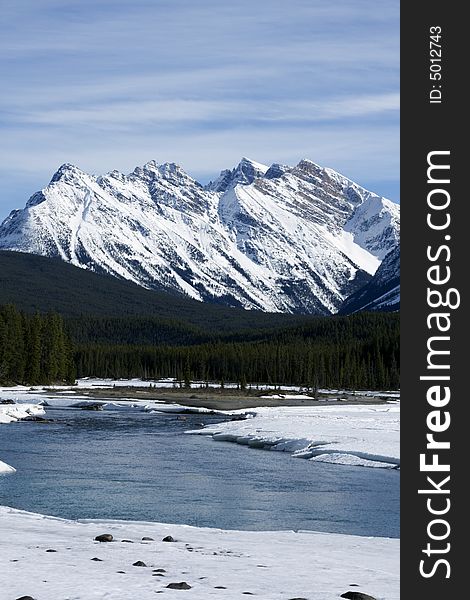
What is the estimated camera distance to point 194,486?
43.6m

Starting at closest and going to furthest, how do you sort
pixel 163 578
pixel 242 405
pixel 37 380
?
1. pixel 163 578
2. pixel 242 405
3. pixel 37 380

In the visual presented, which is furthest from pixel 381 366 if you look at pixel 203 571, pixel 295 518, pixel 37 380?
pixel 203 571

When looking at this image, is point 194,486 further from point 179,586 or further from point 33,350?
point 33,350

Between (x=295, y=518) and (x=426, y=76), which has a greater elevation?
(x=426, y=76)

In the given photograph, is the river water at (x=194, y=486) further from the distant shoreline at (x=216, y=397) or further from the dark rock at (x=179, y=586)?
the distant shoreline at (x=216, y=397)

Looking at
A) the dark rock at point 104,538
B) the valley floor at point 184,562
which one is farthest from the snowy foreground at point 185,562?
the dark rock at point 104,538

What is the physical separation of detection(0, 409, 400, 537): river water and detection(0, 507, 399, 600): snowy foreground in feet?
15.1

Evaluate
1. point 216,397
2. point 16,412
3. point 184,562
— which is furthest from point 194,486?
point 216,397

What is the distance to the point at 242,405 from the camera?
123 metres

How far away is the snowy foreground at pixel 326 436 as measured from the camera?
55.9 metres

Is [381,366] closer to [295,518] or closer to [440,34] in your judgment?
[295,518]

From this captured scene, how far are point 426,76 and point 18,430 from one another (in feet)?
200

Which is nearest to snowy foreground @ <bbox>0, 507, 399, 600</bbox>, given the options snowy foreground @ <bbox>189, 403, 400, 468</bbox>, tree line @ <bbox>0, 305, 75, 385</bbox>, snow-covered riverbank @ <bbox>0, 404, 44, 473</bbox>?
snowy foreground @ <bbox>189, 403, 400, 468</bbox>

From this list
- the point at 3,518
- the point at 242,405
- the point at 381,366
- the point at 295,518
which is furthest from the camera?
the point at 381,366
